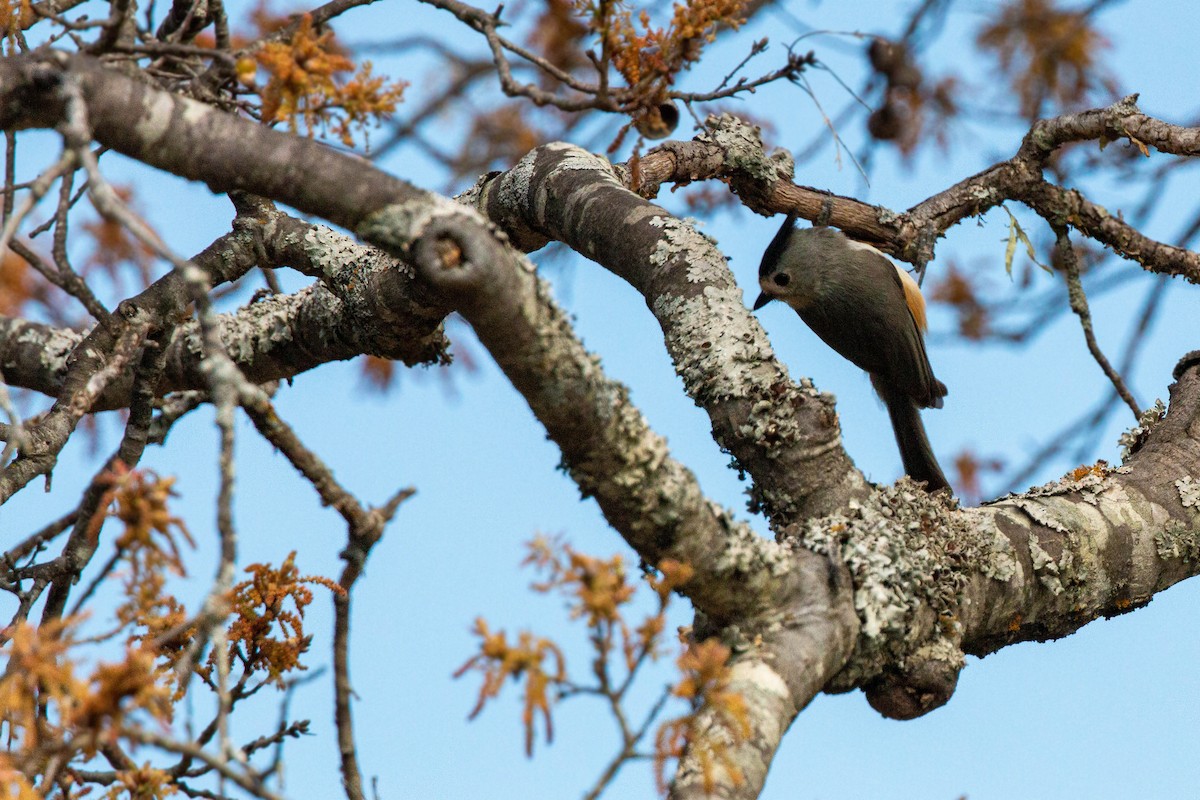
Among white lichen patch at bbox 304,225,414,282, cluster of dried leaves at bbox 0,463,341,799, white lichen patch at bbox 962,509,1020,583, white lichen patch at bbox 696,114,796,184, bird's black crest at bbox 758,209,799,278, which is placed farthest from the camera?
bird's black crest at bbox 758,209,799,278

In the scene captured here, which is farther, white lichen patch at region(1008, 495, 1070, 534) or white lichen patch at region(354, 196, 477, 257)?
white lichen patch at region(1008, 495, 1070, 534)

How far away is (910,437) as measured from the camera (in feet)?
11.5

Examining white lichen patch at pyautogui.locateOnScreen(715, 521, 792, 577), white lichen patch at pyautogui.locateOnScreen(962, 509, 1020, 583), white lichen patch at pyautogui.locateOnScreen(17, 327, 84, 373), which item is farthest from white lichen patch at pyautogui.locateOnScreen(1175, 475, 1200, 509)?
white lichen patch at pyautogui.locateOnScreen(17, 327, 84, 373)

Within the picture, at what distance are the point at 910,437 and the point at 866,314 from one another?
415mm

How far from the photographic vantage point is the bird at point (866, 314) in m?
3.53

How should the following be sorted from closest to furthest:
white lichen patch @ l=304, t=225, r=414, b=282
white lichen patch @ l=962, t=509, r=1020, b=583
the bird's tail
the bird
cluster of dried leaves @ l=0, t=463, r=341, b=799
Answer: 1. cluster of dried leaves @ l=0, t=463, r=341, b=799
2. white lichen patch @ l=962, t=509, r=1020, b=583
3. white lichen patch @ l=304, t=225, r=414, b=282
4. the bird's tail
5. the bird

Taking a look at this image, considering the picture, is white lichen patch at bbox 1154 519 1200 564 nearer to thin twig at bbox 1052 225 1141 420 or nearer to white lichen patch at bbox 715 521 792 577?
thin twig at bbox 1052 225 1141 420

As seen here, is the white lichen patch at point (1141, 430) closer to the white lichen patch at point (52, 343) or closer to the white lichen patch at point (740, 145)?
the white lichen patch at point (740, 145)

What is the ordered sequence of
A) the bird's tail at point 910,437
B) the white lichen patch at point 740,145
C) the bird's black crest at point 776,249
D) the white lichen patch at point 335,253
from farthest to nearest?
the bird's black crest at point 776,249 → the bird's tail at point 910,437 → the white lichen patch at point 740,145 → the white lichen patch at point 335,253

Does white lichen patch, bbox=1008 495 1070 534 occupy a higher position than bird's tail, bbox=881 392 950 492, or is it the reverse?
bird's tail, bbox=881 392 950 492

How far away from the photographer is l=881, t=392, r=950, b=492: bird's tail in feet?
11.2

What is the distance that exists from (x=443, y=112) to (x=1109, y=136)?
214 centimetres

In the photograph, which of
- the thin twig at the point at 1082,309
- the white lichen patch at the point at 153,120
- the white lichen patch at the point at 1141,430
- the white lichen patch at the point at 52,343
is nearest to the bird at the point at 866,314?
the thin twig at the point at 1082,309

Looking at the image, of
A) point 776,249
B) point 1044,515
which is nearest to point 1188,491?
point 1044,515
